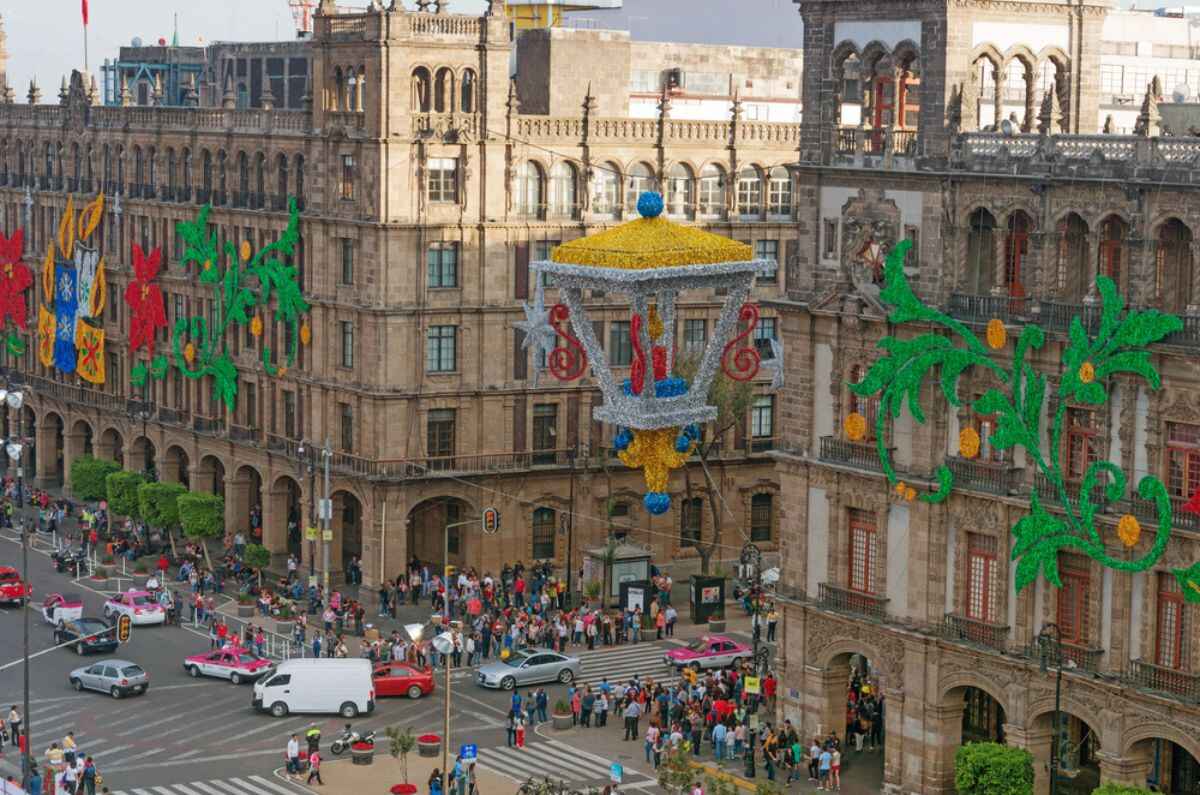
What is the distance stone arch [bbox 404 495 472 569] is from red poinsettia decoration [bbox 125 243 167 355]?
22846 mm

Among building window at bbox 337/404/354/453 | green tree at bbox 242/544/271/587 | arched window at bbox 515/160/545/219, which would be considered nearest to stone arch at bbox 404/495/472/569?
building window at bbox 337/404/354/453

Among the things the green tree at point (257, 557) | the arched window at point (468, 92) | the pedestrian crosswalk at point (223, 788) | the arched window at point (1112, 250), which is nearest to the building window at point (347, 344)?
the green tree at point (257, 557)

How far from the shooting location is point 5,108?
153250mm

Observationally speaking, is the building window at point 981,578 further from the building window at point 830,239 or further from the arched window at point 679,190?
the arched window at point 679,190

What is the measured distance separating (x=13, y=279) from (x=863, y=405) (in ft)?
257

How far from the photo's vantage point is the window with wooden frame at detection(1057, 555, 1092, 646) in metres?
76.2

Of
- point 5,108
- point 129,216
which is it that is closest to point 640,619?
point 129,216

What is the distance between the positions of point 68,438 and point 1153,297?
81908mm

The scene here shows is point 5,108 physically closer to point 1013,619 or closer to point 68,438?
point 68,438

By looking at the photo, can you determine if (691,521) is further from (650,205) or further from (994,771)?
(650,205)

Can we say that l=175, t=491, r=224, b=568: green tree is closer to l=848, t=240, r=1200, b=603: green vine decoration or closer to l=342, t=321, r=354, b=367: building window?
l=342, t=321, r=354, b=367: building window

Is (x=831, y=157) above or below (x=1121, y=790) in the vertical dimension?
above

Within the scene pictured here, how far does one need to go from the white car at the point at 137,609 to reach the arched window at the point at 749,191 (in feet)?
115

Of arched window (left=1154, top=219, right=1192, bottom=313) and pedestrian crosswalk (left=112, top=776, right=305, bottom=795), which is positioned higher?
arched window (left=1154, top=219, right=1192, bottom=313)
